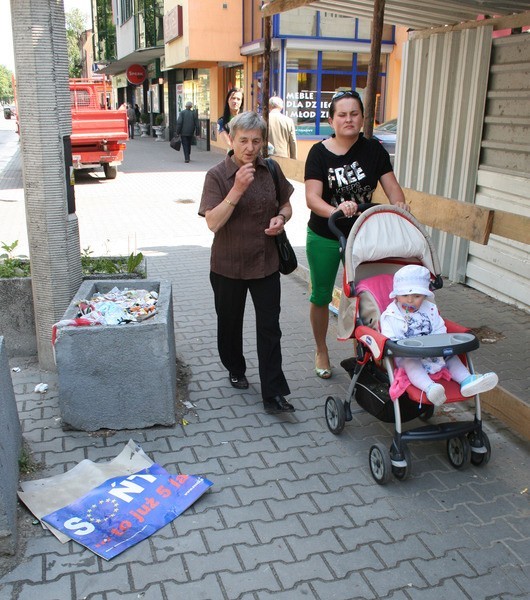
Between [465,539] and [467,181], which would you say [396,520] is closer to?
[465,539]

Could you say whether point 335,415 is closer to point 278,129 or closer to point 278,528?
point 278,528

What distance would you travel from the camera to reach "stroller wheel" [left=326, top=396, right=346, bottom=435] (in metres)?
4.01

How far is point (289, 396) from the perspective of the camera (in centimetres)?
469

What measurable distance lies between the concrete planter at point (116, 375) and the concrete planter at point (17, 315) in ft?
3.86

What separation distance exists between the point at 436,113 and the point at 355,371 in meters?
4.28

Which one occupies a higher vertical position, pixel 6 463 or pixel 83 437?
pixel 6 463

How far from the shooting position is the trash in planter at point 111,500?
10.2 feet

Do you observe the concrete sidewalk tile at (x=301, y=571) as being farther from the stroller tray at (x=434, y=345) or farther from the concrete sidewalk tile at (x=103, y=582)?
the stroller tray at (x=434, y=345)

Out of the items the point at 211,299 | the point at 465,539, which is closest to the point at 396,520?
the point at 465,539

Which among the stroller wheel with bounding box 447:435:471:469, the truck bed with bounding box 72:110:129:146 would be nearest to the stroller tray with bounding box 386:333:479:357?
the stroller wheel with bounding box 447:435:471:469

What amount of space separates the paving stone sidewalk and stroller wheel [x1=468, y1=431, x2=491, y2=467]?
0.29ft

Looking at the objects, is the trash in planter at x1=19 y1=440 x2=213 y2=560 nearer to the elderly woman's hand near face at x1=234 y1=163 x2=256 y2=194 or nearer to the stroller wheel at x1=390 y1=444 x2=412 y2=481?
the stroller wheel at x1=390 y1=444 x2=412 y2=481

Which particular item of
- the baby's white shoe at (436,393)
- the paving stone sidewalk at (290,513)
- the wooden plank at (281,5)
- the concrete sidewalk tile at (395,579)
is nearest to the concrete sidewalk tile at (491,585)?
the paving stone sidewalk at (290,513)

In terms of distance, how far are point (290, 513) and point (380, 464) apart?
57cm
